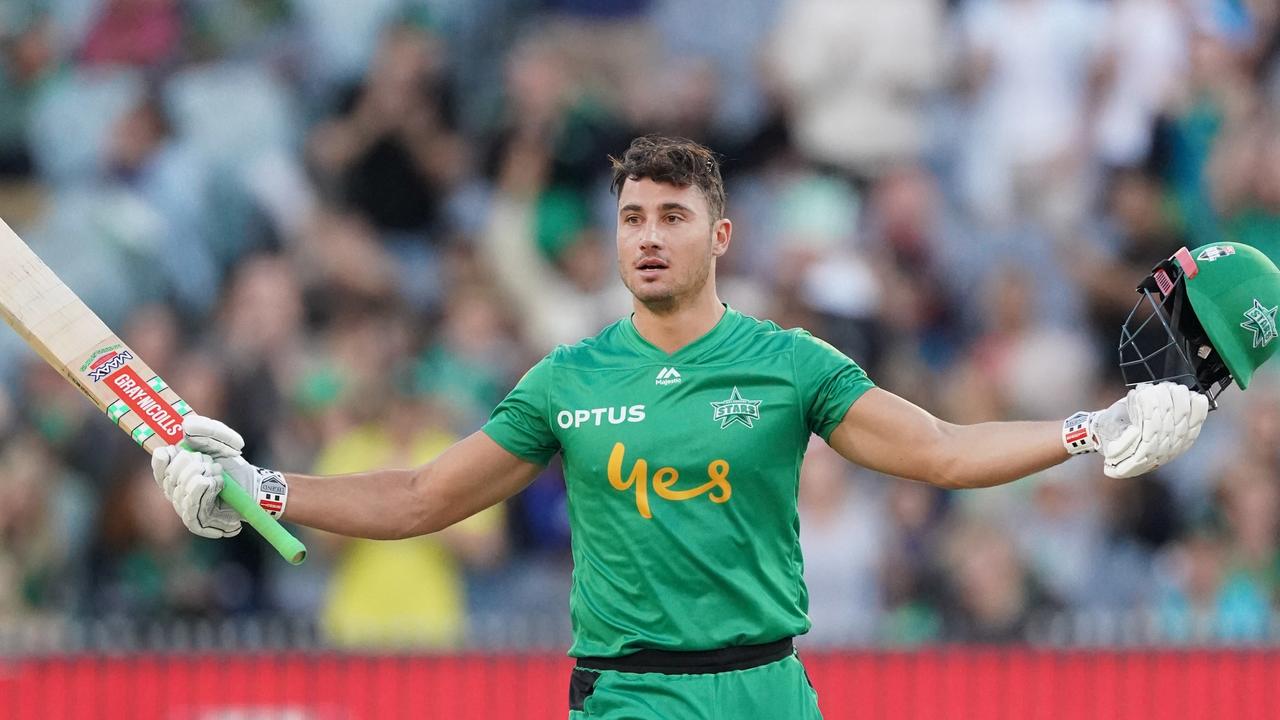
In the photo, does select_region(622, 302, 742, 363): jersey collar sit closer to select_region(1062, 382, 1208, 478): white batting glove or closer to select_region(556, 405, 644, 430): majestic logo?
select_region(556, 405, 644, 430): majestic logo

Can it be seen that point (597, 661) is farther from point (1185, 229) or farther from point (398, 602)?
point (1185, 229)

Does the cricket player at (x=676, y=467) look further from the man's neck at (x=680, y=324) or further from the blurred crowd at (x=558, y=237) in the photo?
the blurred crowd at (x=558, y=237)

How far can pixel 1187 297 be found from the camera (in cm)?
640

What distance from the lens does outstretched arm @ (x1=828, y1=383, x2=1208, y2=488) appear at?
5953 mm

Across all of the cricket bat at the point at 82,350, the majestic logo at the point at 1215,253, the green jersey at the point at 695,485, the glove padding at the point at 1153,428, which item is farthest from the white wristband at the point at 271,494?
the majestic logo at the point at 1215,253

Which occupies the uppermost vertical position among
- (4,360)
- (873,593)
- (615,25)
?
(615,25)

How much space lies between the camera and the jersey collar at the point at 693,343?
6.77 meters

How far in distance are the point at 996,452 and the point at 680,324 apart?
1.21 m

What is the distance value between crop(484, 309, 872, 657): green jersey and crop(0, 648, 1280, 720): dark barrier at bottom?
3.54 meters

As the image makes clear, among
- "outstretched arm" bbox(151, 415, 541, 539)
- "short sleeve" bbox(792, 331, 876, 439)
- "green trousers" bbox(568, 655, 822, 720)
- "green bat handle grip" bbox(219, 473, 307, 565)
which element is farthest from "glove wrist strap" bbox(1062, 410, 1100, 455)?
"green bat handle grip" bbox(219, 473, 307, 565)

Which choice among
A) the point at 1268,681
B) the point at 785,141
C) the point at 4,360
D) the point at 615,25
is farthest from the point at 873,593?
the point at 4,360

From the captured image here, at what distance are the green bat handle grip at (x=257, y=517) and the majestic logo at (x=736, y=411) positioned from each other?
1.47 meters

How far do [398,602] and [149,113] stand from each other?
4.36 m

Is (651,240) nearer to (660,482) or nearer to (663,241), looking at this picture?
(663,241)
